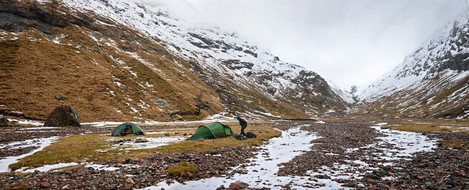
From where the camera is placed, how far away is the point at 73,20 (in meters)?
145

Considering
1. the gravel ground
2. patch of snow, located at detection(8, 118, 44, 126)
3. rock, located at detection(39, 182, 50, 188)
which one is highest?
patch of snow, located at detection(8, 118, 44, 126)

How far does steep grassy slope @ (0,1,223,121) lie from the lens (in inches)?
2810

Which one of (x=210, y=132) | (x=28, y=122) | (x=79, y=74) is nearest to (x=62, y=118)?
(x=28, y=122)

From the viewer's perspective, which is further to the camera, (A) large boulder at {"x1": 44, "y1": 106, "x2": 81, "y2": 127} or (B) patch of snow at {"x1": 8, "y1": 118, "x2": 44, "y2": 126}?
(B) patch of snow at {"x1": 8, "y1": 118, "x2": 44, "y2": 126}

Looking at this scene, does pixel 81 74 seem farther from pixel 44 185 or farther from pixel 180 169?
pixel 180 169

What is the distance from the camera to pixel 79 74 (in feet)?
295

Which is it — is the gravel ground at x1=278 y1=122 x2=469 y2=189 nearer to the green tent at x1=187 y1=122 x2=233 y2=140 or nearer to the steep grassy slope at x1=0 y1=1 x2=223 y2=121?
the green tent at x1=187 y1=122 x2=233 y2=140

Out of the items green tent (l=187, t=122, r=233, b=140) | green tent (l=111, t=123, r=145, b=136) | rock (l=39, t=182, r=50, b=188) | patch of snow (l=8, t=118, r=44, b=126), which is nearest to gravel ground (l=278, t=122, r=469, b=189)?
rock (l=39, t=182, r=50, b=188)

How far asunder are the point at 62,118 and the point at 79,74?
43416mm

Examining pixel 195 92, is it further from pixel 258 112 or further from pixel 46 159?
pixel 46 159

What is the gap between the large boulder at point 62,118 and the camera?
53.3 meters

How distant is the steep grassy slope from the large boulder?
11511mm

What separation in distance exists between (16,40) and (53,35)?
2389cm

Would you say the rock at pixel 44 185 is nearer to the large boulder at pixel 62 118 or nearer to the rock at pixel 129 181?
the rock at pixel 129 181
